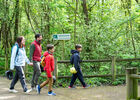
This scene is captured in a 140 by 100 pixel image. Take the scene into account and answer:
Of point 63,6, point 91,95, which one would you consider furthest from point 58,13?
point 91,95

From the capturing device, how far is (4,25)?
47.2ft

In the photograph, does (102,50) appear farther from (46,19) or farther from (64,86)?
(46,19)

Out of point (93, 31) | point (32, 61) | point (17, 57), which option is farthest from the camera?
point (93, 31)

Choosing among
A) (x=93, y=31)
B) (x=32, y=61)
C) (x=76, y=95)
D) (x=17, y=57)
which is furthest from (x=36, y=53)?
(x=93, y=31)

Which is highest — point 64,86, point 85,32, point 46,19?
point 46,19

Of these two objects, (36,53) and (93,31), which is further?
(93,31)

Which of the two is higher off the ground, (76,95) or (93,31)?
(93,31)

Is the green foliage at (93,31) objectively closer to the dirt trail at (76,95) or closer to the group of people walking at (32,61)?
the dirt trail at (76,95)

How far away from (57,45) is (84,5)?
3.03m

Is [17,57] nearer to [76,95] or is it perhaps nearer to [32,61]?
[32,61]

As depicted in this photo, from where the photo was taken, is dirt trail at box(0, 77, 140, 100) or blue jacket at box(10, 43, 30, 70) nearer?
dirt trail at box(0, 77, 140, 100)

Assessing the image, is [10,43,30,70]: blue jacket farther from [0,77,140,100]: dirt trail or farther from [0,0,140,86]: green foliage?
[0,0,140,86]: green foliage

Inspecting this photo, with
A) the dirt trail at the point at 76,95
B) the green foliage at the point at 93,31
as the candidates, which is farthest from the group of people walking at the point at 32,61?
the green foliage at the point at 93,31

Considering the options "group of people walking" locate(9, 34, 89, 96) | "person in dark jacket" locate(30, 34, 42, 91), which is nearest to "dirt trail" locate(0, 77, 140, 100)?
"group of people walking" locate(9, 34, 89, 96)
